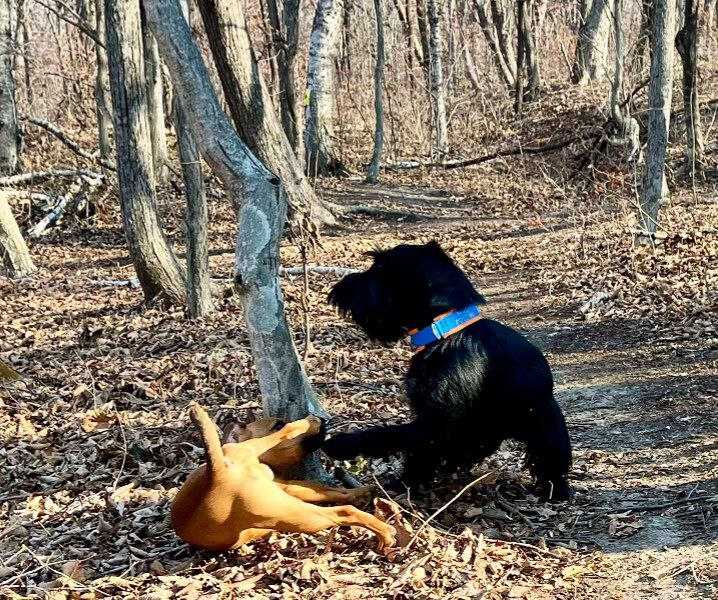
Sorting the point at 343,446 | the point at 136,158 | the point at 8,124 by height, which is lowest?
the point at 343,446

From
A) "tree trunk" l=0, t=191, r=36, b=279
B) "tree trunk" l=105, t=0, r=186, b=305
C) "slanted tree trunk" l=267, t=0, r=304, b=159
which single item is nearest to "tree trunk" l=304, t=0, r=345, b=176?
"slanted tree trunk" l=267, t=0, r=304, b=159

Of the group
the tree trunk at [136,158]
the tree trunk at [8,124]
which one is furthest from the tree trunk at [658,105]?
the tree trunk at [8,124]

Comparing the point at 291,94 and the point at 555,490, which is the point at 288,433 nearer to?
the point at 555,490

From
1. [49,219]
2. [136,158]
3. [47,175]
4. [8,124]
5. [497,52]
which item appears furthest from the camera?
[497,52]

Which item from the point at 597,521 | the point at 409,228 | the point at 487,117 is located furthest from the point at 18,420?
the point at 487,117

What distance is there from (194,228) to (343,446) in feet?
14.7

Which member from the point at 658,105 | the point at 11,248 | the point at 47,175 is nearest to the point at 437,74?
the point at 47,175

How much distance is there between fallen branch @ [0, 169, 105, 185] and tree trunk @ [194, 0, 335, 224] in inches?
172

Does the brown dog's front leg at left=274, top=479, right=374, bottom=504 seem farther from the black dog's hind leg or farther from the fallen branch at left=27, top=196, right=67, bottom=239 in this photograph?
the fallen branch at left=27, top=196, right=67, bottom=239

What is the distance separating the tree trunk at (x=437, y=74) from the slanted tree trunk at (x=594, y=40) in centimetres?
354

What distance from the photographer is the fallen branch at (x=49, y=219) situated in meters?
13.2

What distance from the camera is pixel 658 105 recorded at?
961 centimetres

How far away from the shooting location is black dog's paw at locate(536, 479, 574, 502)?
4320mm

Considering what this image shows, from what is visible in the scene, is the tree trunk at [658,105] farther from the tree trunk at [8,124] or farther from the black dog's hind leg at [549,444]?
the tree trunk at [8,124]
